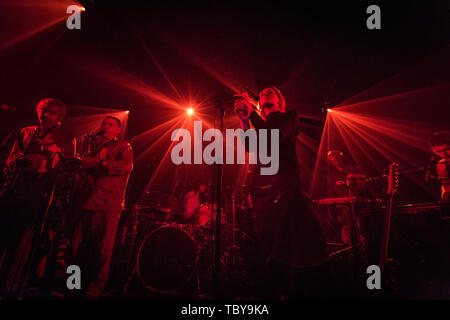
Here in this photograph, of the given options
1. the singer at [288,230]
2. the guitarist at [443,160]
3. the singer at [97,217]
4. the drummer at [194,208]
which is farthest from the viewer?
the drummer at [194,208]

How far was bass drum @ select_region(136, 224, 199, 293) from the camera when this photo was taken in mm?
3451

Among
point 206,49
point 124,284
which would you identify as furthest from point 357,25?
point 124,284

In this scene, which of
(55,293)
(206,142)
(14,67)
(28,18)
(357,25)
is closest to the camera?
(55,293)

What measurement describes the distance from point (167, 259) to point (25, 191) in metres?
2.10

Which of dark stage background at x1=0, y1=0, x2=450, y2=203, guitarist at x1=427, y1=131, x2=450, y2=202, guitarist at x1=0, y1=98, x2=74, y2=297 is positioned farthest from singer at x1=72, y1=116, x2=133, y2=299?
guitarist at x1=427, y1=131, x2=450, y2=202

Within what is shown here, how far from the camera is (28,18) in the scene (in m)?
3.83

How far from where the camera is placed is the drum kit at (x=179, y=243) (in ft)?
11.6

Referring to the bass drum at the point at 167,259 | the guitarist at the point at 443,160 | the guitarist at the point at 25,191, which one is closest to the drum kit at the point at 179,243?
the bass drum at the point at 167,259

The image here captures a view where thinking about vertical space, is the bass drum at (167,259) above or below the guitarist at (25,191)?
below

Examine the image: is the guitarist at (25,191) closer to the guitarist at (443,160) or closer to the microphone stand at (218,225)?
the microphone stand at (218,225)

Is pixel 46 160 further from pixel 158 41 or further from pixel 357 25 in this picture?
pixel 357 25

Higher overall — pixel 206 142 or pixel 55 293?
pixel 206 142
